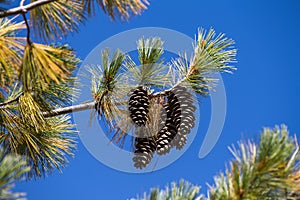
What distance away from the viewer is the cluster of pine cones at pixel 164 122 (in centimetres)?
193

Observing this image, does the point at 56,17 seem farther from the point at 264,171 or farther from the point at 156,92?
the point at 264,171

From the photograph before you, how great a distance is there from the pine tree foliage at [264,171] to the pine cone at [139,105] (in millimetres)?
805

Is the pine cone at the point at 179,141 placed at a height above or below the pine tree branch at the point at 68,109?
below

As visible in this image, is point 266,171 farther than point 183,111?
No

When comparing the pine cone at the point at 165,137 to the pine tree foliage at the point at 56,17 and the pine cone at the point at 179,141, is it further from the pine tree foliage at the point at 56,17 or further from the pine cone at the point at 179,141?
the pine tree foliage at the point at 56,17

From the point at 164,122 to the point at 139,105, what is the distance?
110 millimetres

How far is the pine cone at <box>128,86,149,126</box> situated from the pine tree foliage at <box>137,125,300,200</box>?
2.64 ft

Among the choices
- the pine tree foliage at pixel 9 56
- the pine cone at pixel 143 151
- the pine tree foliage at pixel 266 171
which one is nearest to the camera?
the pine tree foliage at pixel 266 171

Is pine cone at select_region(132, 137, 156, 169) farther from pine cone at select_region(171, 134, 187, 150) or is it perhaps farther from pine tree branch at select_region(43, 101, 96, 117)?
pine tree branch at select_region(43, 101, 96, 117)

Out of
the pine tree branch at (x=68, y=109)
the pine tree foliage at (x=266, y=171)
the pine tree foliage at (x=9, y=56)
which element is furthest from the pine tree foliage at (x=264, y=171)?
the pine tree branch at (x=68, y=109)

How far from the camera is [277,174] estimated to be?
1129 mm

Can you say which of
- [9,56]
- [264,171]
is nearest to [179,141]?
[9,56]

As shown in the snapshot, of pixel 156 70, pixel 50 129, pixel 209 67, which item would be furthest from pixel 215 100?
pixel 50 129

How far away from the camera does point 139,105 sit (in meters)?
1.99
